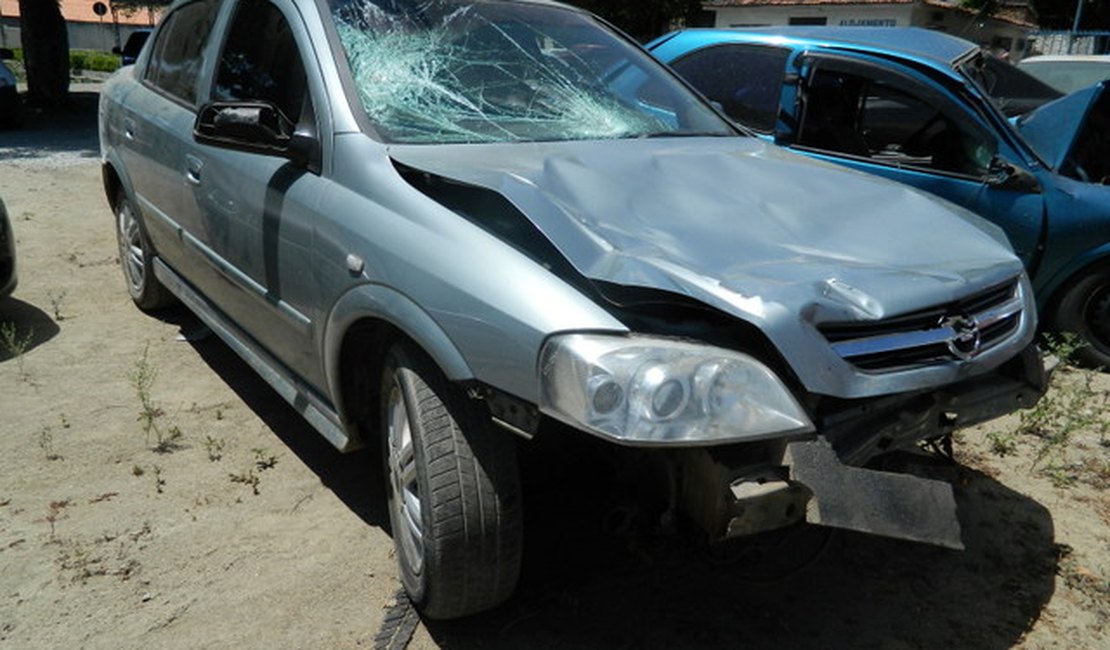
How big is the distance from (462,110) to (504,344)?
126 cm

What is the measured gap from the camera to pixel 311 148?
2980 millimetres

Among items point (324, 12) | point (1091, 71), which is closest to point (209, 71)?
point (324, 12)

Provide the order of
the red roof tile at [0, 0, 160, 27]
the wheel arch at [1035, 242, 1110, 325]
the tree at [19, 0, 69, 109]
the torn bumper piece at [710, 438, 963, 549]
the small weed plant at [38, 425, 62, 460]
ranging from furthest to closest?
the red roof tile at [0, 0, 160, 27]
the tree at [19, 0, 69, 109]
the wheel arch at [1035, 242, 1110, 325]
the small weed plant at [38, 425, 62, 460]
the torn bumper piece at [710, 438, 963, 549]

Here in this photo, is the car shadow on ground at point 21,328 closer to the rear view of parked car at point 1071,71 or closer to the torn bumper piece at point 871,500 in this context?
the torn bumper piece at point 871,500

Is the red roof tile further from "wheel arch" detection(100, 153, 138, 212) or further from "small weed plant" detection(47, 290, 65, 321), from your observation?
"wheel arch" detection(100, 153, 138, 212)

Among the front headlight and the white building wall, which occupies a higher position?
the white building wall

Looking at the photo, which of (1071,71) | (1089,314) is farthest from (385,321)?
(1071,71)

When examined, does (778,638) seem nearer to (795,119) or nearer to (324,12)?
(324,12)

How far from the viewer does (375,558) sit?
3.02 meters

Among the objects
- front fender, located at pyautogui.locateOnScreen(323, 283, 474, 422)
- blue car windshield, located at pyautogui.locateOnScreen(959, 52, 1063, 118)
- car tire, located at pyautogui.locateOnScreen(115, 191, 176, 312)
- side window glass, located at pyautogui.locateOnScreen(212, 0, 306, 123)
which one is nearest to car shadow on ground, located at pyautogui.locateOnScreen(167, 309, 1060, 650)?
front fender, located at pyautogui.locateOnScreen(323, 283, 474, 422)

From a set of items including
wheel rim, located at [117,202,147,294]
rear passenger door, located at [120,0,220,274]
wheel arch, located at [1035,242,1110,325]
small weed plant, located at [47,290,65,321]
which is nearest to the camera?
rear passenger door, located at [120,0,220,274]

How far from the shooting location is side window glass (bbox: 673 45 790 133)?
18.0 feet

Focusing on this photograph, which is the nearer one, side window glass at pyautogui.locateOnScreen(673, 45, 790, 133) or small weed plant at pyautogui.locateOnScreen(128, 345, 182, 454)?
small weed plant at pyautogui.locateOnScreen(128, 345, 182, 454)

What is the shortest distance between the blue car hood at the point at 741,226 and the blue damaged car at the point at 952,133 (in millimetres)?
1993
